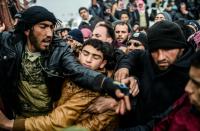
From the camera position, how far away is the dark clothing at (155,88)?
310 cm

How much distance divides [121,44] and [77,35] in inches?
32.7

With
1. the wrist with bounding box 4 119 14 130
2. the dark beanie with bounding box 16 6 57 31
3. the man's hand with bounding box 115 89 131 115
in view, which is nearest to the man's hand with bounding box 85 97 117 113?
the man's hand with bounding box 115 89 131 115

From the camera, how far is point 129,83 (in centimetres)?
321

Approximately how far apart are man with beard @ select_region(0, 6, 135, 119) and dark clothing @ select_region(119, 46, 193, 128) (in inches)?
18.0

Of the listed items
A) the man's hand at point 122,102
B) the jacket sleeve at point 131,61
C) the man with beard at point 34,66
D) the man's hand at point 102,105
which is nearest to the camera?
the man's hand at point 122,102

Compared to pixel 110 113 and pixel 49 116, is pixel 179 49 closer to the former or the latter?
pixel 110 113

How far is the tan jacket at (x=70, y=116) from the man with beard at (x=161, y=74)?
26cm

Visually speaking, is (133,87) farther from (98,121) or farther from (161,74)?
(98,121)

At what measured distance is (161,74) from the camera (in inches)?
125

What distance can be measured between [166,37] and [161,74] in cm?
Answer: 29

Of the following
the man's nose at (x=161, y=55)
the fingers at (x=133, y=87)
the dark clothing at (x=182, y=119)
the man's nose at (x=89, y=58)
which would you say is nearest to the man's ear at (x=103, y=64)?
the man's nose at (x=89, y=58)

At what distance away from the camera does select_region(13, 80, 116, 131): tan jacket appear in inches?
125

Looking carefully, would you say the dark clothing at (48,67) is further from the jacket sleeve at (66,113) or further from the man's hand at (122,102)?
the man's hand at (122,102)

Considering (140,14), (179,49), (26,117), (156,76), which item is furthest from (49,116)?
(140,14)
